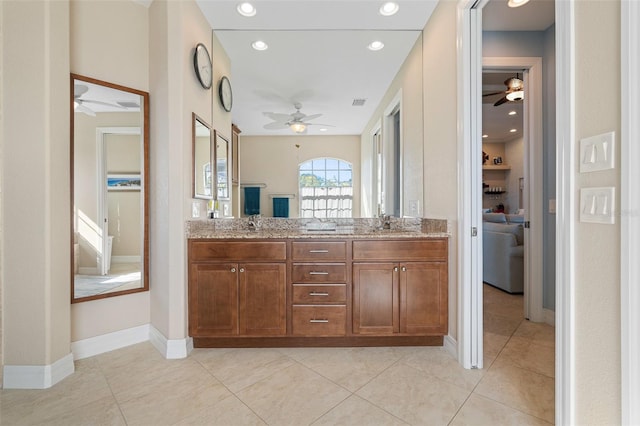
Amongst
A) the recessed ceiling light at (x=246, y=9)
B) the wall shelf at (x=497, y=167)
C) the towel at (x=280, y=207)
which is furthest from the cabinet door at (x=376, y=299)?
the wall shelf at (x=497, y=167)

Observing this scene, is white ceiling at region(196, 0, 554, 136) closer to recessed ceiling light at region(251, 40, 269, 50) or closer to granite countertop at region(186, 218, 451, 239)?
recessed ceiling light at region(251, 40, 269, 50)

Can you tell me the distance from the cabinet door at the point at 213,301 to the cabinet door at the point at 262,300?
0.21 feet

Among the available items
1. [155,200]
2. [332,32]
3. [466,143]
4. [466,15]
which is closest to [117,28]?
[155,200]

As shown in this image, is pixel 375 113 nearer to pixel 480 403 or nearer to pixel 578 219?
pixel 578 219

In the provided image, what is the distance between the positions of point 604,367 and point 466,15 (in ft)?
6.58

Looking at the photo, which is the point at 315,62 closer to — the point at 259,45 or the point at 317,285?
the point at 259,45

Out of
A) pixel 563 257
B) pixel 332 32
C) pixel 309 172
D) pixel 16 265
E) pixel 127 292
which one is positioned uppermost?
pixel 332 32

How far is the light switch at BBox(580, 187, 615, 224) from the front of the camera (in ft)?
3.11

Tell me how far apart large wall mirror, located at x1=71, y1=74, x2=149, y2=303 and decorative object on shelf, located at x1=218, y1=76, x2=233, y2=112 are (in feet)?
1.87

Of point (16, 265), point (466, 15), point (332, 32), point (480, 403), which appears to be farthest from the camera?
point (332, 32)

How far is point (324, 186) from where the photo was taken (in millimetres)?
2615

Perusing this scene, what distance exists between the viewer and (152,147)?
224 centimetres

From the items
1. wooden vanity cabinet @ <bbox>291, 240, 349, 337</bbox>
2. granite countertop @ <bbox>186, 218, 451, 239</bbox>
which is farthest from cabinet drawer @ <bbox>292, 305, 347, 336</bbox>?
granite countertop @ <bbox>186, 218, 451, 239</bbox>

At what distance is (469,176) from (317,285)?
1.28 meters
